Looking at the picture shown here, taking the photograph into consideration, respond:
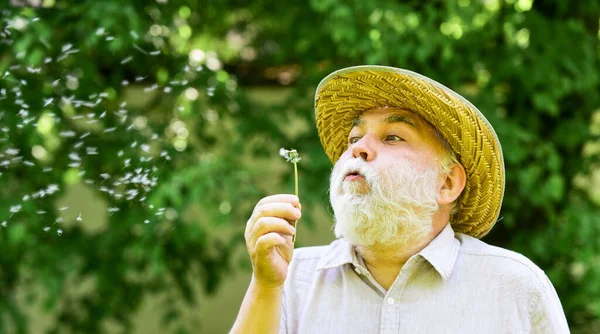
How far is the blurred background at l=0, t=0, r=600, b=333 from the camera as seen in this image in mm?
3859

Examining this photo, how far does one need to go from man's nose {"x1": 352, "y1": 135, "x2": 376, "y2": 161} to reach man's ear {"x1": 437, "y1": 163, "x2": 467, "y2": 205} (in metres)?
0.25

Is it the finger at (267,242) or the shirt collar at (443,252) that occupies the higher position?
the finger at (267,242)

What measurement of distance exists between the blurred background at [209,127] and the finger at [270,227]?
1.84 meters

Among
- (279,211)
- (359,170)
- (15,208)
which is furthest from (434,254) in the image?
(15,208)

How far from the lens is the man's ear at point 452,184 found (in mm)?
2115

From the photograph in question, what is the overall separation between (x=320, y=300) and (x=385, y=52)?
2.09 meters

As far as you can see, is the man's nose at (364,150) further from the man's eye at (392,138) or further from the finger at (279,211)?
the finger at (279,211)

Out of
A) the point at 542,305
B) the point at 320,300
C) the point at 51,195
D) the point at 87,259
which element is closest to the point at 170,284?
the point at 87,259

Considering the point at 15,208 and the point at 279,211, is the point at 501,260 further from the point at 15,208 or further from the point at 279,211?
the point at 15,208

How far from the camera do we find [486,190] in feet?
7.04

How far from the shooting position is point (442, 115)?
201 cm

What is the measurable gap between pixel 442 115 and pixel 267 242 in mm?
627

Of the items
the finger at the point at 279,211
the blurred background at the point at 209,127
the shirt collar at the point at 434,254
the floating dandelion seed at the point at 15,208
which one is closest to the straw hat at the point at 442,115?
the shirt collar at the point at 434,254

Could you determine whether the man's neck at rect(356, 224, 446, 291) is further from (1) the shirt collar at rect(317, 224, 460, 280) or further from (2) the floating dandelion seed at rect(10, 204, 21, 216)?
(2) the floating dandelion seed at rect(10, 204, 21, 216)
